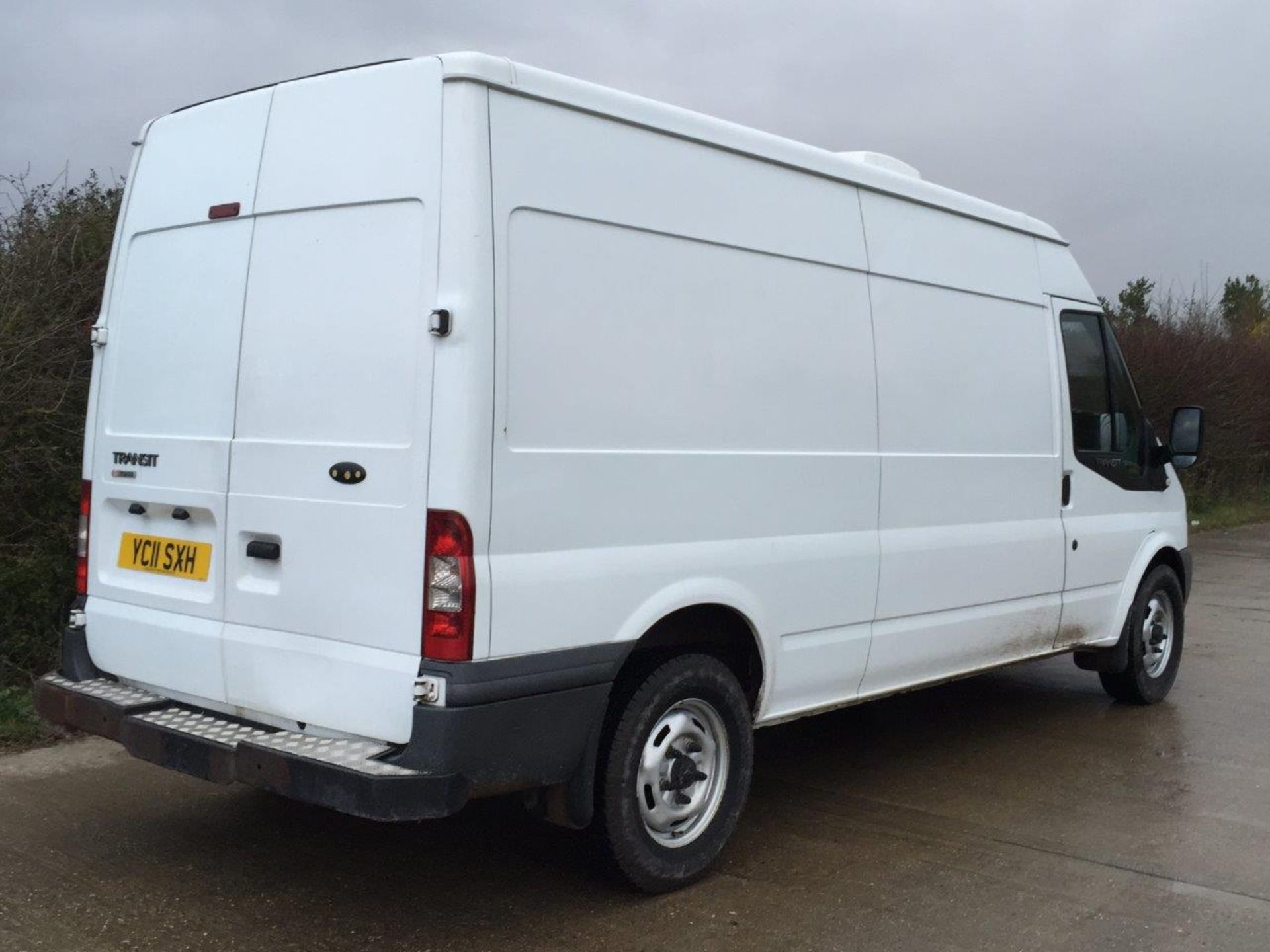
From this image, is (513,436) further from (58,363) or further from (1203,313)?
(1203,313)

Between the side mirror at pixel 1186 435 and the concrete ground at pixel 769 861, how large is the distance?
148 centimetres

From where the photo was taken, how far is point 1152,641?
7258 mm

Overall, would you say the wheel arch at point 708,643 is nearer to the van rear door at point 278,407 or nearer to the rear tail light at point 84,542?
the van rear door at point 278,407

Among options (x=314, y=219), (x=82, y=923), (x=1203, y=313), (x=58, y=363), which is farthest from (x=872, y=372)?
(x=1203, y=313)

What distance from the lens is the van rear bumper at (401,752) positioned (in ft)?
12.0

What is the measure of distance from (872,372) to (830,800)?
1.78 m

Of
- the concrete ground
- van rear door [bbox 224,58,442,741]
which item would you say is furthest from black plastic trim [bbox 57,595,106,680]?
van rear door [bbox 224,58,442,741]

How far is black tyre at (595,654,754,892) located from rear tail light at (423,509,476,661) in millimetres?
733

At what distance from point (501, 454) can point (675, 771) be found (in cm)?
131

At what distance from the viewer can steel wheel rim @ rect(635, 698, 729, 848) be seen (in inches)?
170

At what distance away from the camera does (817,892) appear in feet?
14.5

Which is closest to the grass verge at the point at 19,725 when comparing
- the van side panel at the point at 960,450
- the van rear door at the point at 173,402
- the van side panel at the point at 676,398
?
the van rear door at the point at 173,402

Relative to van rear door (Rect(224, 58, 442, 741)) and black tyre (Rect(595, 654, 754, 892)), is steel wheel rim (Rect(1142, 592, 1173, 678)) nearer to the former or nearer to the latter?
black tyre (Rect(595, 654, 754, 892))

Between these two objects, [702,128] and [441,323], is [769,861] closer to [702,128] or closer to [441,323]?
[441,323]
